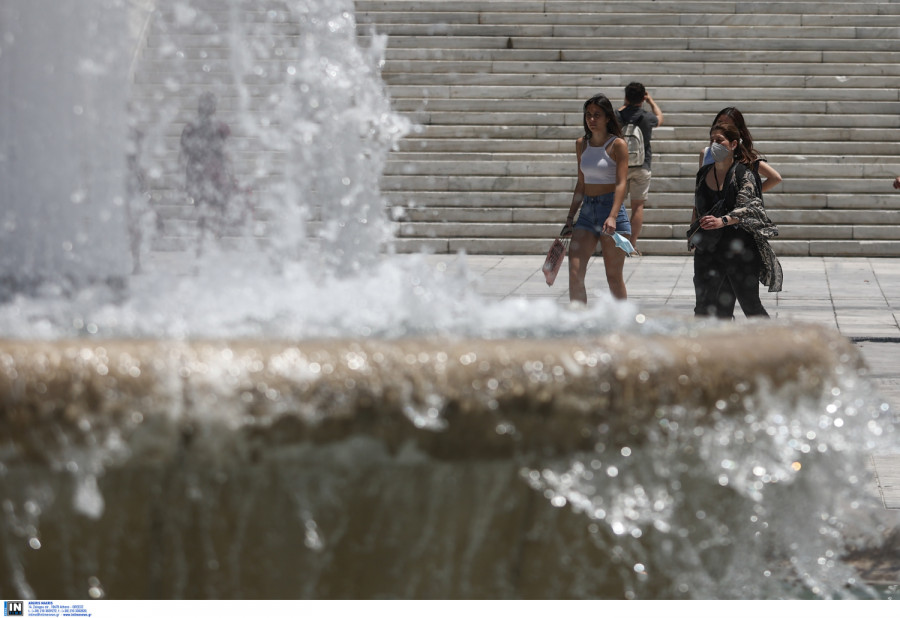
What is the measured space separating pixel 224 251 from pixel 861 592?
7.80 feet

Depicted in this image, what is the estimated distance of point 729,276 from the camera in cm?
623

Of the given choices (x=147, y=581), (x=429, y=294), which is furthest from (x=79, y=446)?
(x=429, y=294)

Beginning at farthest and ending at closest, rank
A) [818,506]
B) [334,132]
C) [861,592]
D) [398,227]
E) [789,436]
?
[398,227], [334,132], [861,592], [818,506], [789,436]

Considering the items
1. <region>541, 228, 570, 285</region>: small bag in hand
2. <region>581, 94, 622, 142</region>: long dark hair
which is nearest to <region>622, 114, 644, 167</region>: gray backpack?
<region>581, 94, 622, 142</region>: long dark hair

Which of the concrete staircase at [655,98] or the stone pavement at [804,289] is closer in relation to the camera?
the stone pavement at [804,289]

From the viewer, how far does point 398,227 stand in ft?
44.0

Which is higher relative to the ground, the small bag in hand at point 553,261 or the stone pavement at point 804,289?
the small bag in hand at point 553,261

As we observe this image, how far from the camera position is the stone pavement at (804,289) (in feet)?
24.0

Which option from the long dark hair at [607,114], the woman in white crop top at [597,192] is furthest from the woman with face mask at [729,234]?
the long dark hair at [607,114]

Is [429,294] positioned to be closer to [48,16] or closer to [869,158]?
[48,16]
